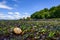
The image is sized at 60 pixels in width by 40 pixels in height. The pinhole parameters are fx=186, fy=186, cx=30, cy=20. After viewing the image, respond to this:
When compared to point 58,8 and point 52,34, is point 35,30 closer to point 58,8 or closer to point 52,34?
point 52,34

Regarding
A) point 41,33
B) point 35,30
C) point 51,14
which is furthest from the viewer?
point 51,14

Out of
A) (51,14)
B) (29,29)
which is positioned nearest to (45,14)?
(51,14)

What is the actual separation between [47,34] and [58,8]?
129 feet

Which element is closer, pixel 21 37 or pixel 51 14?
pixel 21 37

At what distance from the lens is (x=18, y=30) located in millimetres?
12352

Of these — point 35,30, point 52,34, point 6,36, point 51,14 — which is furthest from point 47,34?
point 51,14

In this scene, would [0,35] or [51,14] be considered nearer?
[0,35]

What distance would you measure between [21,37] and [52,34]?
1930 mm

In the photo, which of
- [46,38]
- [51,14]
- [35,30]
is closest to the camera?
[46,38]

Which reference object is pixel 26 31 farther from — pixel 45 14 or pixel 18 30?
pixel 45 14

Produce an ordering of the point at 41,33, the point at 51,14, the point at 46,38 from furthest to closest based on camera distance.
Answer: the point at 51,14 < the point at 41,33 < the point at 46,38

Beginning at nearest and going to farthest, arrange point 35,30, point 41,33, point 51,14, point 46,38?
point 46,38 < point 41,33 < point 35,30 < point 51,14

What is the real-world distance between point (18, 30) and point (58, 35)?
2731 mm

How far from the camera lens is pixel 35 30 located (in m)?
12.8
